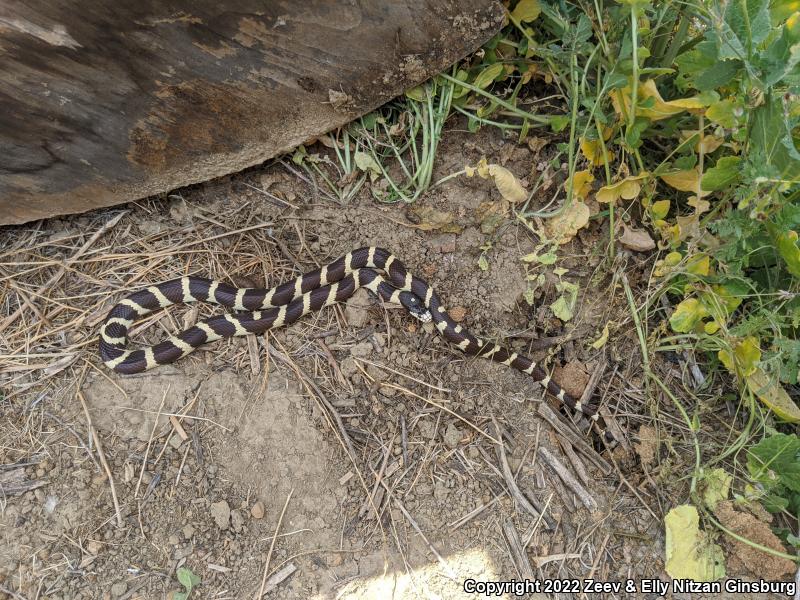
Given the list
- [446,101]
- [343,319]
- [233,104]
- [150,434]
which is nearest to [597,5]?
[446,101]

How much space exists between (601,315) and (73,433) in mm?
3287

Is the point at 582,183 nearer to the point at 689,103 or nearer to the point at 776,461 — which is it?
the point at 689,103

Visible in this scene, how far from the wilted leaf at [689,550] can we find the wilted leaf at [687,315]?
1009 millimetres

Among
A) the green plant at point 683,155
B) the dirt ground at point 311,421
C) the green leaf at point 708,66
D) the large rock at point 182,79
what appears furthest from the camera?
the dirt ground at point 311,421

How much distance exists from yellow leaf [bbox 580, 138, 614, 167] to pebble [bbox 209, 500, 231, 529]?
2.90 meters

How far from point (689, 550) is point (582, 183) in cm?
217

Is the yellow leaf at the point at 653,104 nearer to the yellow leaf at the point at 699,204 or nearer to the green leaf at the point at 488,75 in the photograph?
the yellow leaf at the point at 699,204

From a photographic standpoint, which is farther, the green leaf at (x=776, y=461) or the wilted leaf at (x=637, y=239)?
the wilted leaf at (x=637, y=239)

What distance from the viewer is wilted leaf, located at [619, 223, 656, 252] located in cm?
320

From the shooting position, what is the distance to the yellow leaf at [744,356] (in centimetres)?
288

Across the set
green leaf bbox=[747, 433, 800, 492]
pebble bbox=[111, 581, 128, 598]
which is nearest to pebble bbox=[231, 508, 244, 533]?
pebble bbox=[111, 581, 128, 598]

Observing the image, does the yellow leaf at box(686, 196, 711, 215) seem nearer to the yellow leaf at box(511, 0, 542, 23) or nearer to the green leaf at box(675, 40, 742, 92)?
the green leaf at box(675, 40, 742, 92)

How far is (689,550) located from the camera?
2762 millimetres

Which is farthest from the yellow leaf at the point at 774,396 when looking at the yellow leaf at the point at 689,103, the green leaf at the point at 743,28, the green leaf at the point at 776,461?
the green leaf at the point at 743,28
